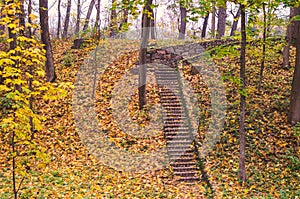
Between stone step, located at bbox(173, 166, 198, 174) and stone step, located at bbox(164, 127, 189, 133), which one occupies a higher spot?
stone step, located at bbox(164, 127, 189, 133)

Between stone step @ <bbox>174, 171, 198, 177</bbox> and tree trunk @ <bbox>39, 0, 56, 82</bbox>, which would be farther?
tree trunk @ <bbox>39, 0, 56, 82</bbox>

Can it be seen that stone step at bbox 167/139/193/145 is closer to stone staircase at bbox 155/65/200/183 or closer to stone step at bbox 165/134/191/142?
stone staircase at bbox 155/65/200/183

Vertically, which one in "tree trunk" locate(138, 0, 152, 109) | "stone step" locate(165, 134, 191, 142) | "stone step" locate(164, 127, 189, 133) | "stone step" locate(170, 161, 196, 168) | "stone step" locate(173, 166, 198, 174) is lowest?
"stone step" locate(173, 166, 198, 174)

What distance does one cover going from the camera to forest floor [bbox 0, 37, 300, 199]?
8914 millimetres

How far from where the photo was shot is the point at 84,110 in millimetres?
13602

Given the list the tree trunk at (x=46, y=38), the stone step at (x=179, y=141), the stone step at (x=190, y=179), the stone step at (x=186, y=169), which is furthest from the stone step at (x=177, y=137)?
the tree trunk at (x=46, y=38)

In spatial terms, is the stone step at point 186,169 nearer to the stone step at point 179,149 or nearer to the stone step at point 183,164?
the stone step at point 183,164

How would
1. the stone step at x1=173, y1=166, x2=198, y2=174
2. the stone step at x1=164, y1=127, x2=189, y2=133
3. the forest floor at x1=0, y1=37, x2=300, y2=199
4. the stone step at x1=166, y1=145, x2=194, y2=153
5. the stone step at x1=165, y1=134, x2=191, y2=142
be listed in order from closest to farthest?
the forest floor at x1=0, y1=37, x2=300, y2=199, the stone step at x1=173, y1=166, x2=198, y2=174, the stone step at x1=166, y1=145, x2=194, y2=153, the stone step at x1=165, y1=134, x2=191, y2=142, the stone step at x1=164, y1=127, x2=189, y2=133

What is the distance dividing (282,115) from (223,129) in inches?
95.2

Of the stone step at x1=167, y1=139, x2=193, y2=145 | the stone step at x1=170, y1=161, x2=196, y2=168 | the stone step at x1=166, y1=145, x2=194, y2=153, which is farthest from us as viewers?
the stone step at x1=167, y1=139, x2=193, y2=145

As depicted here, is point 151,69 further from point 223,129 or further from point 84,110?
point 223,129

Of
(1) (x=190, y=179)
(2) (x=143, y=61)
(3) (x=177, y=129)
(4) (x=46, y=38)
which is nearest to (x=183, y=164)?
(1) (x=190, y=179)

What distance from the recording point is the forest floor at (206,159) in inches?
351

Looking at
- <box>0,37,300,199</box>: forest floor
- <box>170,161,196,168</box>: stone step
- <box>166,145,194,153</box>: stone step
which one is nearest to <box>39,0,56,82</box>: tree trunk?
<box>0,37,300,199</box>: forest floor
